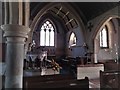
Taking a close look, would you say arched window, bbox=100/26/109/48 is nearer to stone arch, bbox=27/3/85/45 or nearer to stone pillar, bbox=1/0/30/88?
stone arch, bbox=27/3/85/45

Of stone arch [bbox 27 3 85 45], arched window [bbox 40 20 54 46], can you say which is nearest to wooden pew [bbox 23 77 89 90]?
stone arch [bbox 27 3 85 45]

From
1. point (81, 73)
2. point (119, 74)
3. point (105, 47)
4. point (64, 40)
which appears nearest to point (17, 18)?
point (119, 74)

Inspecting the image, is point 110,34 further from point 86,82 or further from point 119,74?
point 86,82

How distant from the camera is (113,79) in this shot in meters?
5.01

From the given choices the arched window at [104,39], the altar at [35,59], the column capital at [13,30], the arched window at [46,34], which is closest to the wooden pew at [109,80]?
the column capital at [13,30]

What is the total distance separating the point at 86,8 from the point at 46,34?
20.4ft

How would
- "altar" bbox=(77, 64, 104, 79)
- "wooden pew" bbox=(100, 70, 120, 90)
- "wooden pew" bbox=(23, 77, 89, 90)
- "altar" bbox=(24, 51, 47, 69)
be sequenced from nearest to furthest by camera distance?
"wooden pew" bbox=(23, 77, 89, 90) → "wooden pew" bbox=(100, 70, 120, 90) → "altar" bbox=(24, 51, 47, 69) → "altar" bbox=(77, 64, 104, 79)

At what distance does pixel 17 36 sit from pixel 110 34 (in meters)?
12.1

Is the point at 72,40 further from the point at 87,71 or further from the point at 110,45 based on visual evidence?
the point at 87,71

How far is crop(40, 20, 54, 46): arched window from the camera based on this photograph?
1680 cm

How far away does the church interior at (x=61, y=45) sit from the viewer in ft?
10.5

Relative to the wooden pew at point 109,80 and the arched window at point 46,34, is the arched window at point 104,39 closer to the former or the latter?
the arched window at point 46,34

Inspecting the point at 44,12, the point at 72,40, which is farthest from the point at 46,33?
the point at 44,12

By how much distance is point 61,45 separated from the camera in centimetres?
1711
